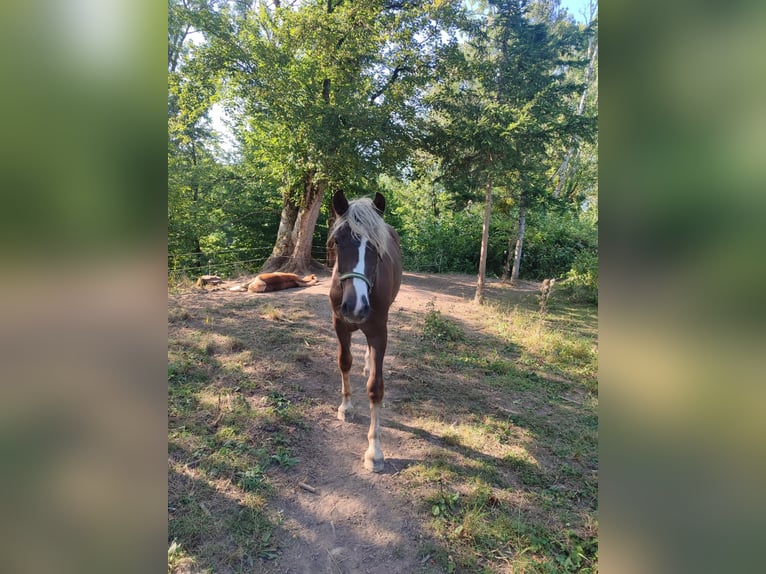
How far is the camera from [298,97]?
789cm

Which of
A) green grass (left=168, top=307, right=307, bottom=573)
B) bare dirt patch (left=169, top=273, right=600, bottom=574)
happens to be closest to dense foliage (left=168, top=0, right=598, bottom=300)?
bare dirt patch (left=169, top=273, right=600, bottom=574)

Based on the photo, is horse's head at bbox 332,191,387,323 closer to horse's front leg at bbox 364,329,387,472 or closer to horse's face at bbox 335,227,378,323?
→ horse's face at bbox 335,227,378,323

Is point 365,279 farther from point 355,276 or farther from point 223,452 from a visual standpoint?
point 223,452

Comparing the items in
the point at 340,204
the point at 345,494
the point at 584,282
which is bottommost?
the point at 345,494

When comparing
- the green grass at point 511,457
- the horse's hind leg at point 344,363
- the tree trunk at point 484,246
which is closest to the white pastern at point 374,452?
the green grass at point 511,457

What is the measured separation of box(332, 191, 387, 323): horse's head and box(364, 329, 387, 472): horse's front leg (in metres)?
0.51

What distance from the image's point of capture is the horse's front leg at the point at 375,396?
2.62m

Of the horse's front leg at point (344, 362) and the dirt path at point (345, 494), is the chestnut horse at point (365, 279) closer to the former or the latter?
the horse's front leg at point (344, 362)

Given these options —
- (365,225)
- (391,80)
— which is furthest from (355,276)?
(391,80)

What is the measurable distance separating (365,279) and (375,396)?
Answer: 1041mm

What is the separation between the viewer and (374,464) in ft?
8.46
